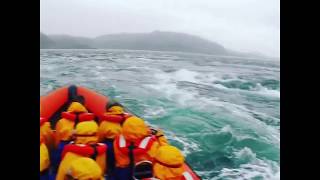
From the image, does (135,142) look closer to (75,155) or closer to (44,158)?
(75,155)

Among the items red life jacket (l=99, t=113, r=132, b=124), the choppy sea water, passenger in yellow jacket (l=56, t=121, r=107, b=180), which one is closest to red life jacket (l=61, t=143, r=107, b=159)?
passenger in yellow jacket (l=56, t=121, r=107, b=180)

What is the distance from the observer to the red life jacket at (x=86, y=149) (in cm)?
220

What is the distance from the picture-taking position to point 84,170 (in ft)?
6.93

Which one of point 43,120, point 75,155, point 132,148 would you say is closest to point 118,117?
point 132,148

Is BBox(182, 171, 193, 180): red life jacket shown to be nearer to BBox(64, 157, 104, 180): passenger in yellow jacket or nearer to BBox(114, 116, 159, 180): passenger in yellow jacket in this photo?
BBox(114, 116, 159, 180): passenger in yellow jacket

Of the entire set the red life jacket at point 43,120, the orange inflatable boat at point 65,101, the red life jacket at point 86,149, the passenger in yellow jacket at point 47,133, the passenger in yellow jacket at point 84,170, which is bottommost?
the passenger in yellow jacket at point 84,170

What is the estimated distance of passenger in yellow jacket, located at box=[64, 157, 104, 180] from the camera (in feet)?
6.93

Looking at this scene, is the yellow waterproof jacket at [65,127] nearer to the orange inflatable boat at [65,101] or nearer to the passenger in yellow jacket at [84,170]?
the orange inflatable boat at [65,101]

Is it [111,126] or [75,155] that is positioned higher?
[111,126]

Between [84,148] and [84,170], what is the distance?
0.13 meters

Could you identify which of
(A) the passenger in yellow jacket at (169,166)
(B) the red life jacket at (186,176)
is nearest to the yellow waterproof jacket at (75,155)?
(A) the passenger in yellow jacket at (169,166)

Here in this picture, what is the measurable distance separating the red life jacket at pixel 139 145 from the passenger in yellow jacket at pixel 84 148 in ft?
0.27

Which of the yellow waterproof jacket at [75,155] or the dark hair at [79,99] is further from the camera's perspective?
the dark hair at [79,99]

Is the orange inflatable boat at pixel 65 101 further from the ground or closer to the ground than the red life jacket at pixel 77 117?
further from the ground
